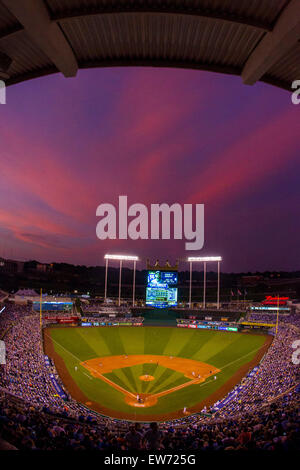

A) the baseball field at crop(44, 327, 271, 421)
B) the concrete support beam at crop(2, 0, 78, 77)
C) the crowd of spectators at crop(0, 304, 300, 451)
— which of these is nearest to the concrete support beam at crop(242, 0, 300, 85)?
the concrete support beam at crop(2, 0, 78, 77)

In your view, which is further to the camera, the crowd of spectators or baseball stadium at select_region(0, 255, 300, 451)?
baseball stadium at select_region(0, 255, 300, 451)

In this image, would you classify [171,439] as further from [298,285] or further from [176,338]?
[298,285]

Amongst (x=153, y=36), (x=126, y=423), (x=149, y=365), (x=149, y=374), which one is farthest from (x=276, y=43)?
(x=149, y=365)

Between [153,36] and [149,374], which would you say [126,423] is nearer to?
[149,374]

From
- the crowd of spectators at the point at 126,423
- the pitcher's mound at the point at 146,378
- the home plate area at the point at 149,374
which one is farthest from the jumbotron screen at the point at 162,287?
the pitcher's mound at the point at 146,378

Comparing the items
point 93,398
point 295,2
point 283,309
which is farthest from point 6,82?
point 283,309

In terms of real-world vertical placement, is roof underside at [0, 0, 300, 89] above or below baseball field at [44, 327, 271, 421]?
above

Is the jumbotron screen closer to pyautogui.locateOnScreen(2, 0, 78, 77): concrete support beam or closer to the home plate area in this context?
the home plate area
